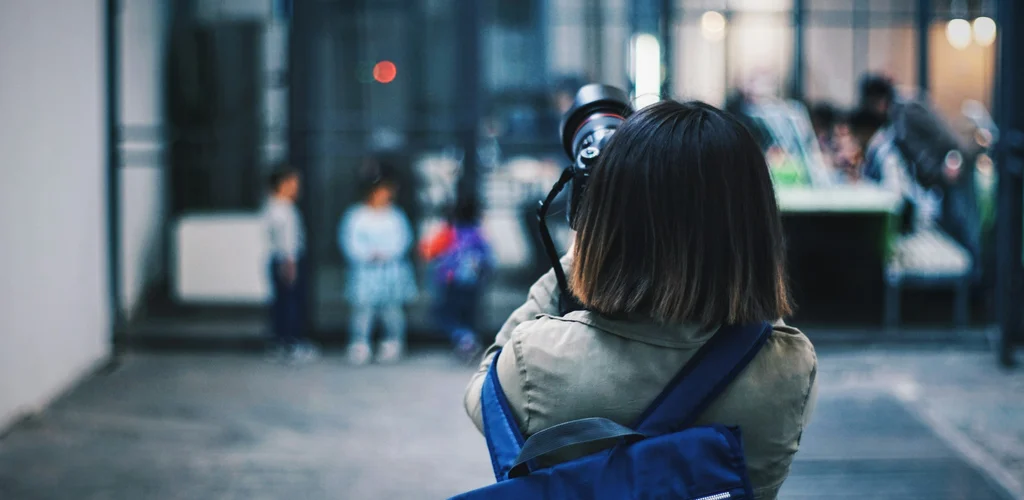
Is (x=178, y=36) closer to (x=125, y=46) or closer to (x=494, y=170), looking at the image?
(x=125, y=46)

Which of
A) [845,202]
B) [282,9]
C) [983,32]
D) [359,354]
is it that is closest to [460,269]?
[359,354]

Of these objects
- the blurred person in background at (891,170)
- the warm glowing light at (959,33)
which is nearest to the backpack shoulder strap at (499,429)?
the blurred person in background at (891,170)

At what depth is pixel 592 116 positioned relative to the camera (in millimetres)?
2109

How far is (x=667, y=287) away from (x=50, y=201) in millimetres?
5622

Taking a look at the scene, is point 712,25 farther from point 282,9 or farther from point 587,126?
point 587,126

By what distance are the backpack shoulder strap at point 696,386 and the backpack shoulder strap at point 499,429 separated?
0.20 meters

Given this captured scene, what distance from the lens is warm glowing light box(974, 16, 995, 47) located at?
9875 millimetres

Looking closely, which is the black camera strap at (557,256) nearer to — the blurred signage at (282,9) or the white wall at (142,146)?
the blurred signage at (282,9)

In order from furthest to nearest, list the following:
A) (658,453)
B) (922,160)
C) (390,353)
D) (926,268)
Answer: (926,268)
(922,160)
(390,353)
(658,453)

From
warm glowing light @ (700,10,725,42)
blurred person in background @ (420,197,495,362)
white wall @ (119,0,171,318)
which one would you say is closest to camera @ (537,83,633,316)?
blurred person in background @ (420,197,495,362)

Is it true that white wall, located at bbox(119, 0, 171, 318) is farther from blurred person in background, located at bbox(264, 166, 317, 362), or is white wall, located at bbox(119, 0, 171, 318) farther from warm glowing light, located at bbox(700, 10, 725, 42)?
warm glowing light, located at bbox(700, 10, 725, 42)

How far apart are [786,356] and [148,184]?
7344 mm

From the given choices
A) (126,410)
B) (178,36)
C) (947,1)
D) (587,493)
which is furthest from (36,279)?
(947,1)

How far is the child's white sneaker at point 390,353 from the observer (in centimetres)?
762
